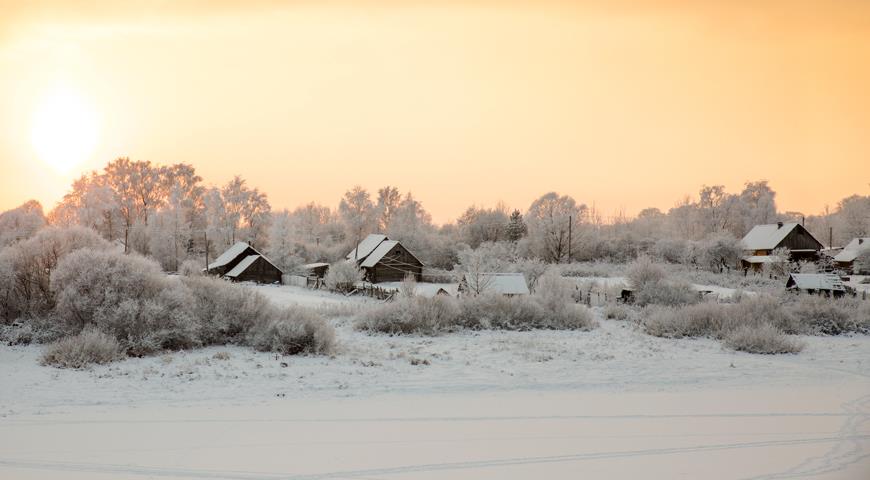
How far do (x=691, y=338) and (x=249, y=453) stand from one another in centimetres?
1724

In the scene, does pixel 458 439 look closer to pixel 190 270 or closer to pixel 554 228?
pixel 190 270

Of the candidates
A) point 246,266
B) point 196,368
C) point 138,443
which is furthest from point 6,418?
point 246,266


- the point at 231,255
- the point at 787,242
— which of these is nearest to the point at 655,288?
the point at 231,255

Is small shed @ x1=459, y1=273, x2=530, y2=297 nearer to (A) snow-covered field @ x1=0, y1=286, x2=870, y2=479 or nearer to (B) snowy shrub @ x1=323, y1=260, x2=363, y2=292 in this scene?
(B) snowy shrub @ x1=323, y1=260, x2=363, y2=292

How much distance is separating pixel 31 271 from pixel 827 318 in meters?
28.9

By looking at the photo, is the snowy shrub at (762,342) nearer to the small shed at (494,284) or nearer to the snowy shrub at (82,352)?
the small shed at (494,284)

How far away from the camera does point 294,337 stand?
17.5 m

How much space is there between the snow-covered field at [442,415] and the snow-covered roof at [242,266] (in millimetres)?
30208

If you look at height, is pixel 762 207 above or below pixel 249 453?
above

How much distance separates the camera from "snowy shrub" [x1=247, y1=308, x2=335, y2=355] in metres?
17.4

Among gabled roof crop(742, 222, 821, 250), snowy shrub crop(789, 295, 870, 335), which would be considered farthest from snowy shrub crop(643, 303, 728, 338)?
gabled roof crop(742, 222, 821, 250)

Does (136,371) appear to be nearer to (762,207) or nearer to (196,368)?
(196,368)

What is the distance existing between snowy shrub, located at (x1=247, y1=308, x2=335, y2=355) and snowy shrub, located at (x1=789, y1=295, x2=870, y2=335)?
58.7ft

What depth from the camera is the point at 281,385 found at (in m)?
13.8
